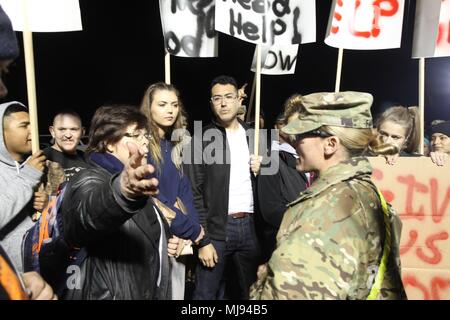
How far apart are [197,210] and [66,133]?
1.15 metres

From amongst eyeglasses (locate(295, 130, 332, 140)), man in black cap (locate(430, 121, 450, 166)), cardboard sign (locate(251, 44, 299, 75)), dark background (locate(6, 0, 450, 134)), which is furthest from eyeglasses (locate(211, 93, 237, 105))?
dark background (locate(6, 0, 450, 134))

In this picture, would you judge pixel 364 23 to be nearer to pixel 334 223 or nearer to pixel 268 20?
pixel 268 20

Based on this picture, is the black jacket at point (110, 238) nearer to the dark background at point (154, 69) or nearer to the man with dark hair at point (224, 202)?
the man with dark hair at point (224, 202)

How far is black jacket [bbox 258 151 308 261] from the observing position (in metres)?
3.03

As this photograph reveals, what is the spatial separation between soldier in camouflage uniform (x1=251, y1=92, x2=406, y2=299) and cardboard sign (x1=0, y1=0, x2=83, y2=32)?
5.92 ft

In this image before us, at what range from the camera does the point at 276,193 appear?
10.1 feet

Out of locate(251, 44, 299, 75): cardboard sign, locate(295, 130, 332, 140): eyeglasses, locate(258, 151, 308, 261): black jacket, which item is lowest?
locate(258, 151, 308, 261): black jacket

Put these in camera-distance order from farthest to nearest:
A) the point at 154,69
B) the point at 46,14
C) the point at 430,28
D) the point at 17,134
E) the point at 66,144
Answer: the point at 154,69
the point at 430,28
the point at 66,144
the point at 46,14
the point at 17,134

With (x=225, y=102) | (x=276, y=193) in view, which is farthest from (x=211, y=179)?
(x=225, y=102)

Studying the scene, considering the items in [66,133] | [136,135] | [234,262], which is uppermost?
[136,135]

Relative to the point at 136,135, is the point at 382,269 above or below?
below

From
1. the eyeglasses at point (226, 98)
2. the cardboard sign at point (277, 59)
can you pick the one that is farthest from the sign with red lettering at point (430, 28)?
the eyeglasses at point (226, 98)

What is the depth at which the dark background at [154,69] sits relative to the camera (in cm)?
589

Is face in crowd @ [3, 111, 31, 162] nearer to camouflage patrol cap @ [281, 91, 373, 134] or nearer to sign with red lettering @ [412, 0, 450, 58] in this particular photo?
camouflage patrol cap @ [281, 91, 373, 134]
